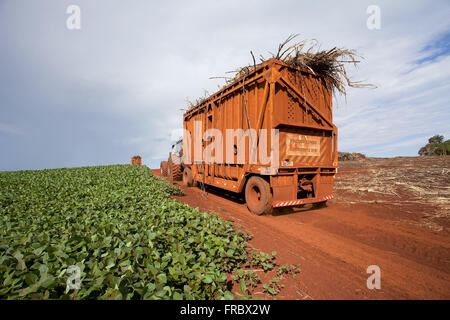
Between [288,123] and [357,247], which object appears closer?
[357,247]

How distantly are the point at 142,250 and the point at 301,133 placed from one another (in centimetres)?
559

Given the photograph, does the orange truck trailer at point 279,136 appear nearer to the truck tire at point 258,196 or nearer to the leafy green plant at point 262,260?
the truck tire at point 258,196

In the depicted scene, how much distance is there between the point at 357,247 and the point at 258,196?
118 inches

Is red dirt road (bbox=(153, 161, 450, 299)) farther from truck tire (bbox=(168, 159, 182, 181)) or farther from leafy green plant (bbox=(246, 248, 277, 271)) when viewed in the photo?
truck tire (bbox=(168, 159, 182, 181))

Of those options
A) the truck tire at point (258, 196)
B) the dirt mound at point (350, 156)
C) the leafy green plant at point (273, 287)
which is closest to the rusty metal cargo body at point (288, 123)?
the truck tire at point (258, 196)

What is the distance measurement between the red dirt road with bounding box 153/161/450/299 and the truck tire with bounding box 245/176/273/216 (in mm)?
249

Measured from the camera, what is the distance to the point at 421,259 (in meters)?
3.43

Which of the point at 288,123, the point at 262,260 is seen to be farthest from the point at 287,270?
the point at 288,123

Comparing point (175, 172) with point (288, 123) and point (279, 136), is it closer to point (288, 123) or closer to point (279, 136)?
point (279, 136)

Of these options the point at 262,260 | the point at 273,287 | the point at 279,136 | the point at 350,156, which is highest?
the point at 279,136

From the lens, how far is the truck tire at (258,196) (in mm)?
5844

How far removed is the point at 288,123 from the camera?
5902mm
